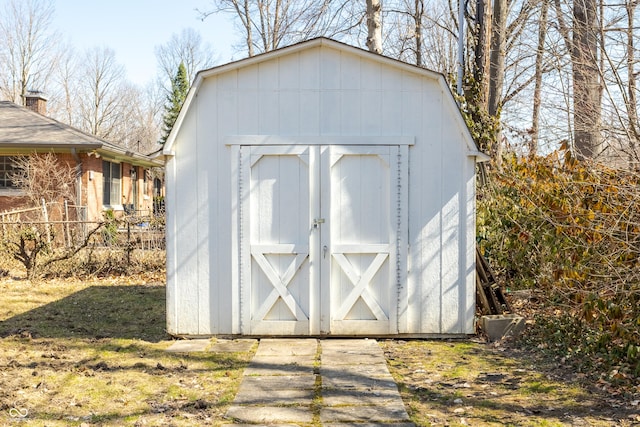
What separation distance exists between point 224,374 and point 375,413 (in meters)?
1.75

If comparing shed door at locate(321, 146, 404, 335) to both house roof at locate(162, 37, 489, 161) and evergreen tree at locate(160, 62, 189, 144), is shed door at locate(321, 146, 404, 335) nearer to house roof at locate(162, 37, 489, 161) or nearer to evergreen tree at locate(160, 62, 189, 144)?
house roof at locate(162, 37, 489, 161)

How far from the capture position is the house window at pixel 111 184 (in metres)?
18.8

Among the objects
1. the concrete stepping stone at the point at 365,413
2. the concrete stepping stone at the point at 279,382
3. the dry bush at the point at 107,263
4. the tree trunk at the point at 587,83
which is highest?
the tree trunk at the point at 587,83

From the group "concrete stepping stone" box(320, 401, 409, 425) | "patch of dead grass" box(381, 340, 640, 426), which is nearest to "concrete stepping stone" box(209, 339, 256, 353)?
"patch of dead grass" box(381, 340, 640, 426)

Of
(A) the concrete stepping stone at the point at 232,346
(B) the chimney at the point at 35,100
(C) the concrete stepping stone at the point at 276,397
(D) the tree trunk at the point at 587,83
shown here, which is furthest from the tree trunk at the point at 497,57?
(B) the chimney at the point at 35,100

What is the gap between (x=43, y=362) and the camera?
6098 mm

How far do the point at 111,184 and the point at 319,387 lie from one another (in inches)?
635

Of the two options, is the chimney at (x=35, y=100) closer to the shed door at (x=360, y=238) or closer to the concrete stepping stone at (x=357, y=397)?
the shed door at (x=360, y=238)

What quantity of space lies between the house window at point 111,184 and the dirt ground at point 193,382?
36.4ft

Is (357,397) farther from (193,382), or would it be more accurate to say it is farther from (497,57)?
(497,57)

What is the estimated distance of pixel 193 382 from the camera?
18.0 feet

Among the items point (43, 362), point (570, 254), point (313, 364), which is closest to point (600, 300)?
point (570, 254)

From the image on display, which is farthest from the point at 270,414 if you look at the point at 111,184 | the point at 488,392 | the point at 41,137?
the point at 111,184

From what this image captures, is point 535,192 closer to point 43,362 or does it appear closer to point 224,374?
point 224,374
